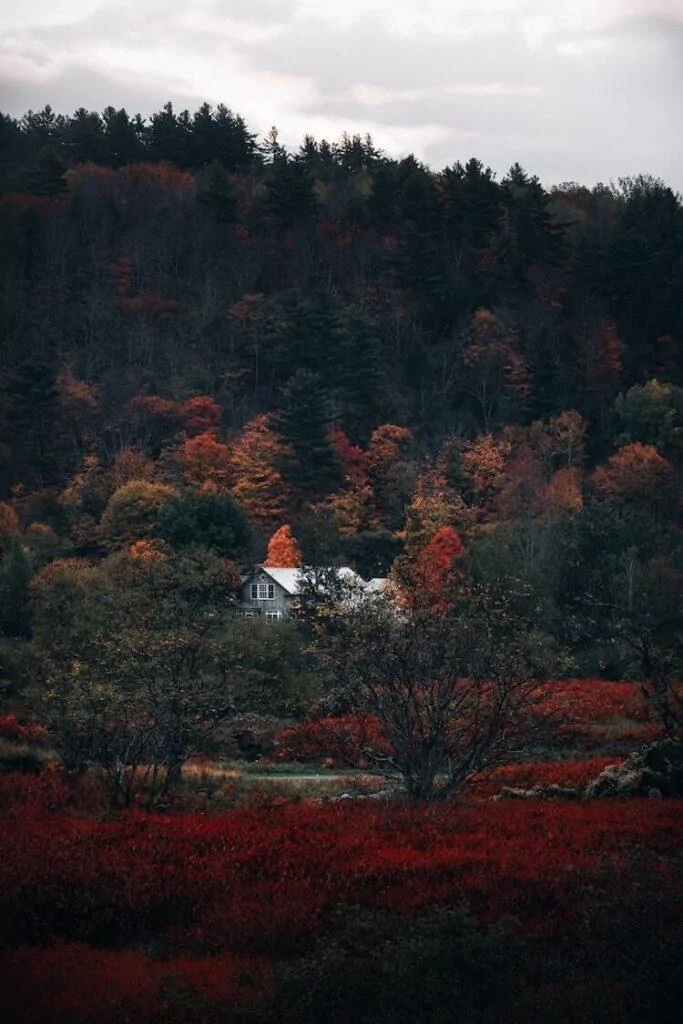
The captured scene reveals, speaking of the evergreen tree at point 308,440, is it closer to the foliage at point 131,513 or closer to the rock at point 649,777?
the foliage at point 131,513

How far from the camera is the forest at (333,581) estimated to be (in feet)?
37.8

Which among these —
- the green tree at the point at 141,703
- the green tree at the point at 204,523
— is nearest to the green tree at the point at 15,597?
→ the green tree at the point at 204,523

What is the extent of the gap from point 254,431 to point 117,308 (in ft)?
97.3

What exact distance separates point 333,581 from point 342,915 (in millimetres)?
39591

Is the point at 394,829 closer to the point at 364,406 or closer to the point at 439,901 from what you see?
the point at 439,901

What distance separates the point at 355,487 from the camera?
90562mm

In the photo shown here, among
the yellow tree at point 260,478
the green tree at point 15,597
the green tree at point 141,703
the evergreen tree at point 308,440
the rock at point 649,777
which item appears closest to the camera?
the rock at point 649,777

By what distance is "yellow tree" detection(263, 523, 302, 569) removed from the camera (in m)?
77.4

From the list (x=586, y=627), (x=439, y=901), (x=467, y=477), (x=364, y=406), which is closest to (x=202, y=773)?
(x=439, y=901)

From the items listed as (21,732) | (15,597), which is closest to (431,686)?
(21,732)

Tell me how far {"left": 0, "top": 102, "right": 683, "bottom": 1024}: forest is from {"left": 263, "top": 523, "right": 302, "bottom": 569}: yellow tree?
37 cm

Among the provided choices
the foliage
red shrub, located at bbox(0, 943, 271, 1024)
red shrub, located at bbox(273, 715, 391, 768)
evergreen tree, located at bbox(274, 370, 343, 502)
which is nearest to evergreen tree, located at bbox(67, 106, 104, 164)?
evergreen tree, located at bbox(274, 370, 343, 502)

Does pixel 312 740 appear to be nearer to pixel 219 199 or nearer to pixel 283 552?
pixel 283 552

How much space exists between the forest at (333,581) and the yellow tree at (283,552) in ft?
1.22
